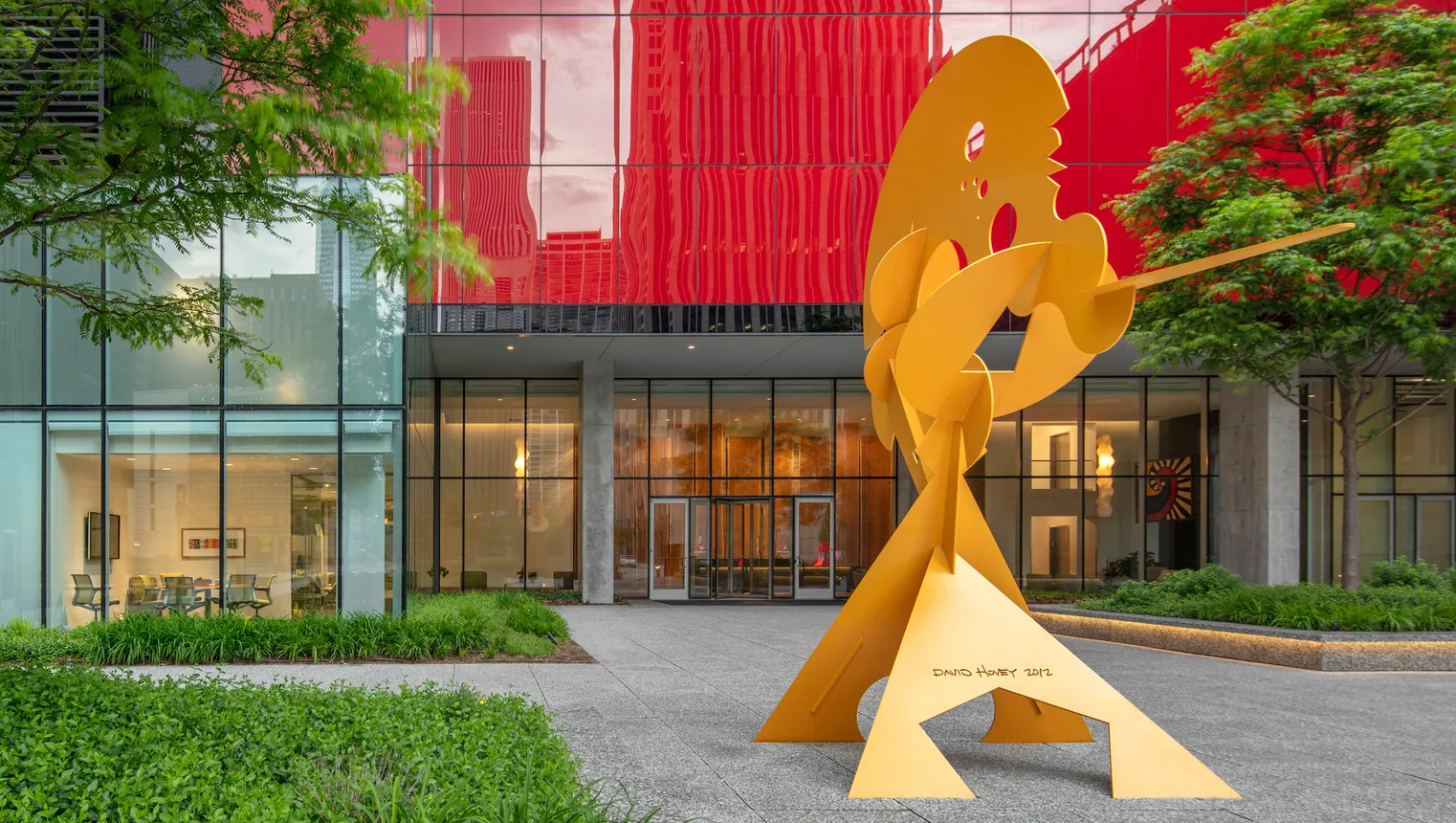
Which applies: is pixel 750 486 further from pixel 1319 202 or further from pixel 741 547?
pixel 1319 202

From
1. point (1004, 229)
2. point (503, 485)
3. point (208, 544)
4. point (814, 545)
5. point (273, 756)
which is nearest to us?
point (273, 756)

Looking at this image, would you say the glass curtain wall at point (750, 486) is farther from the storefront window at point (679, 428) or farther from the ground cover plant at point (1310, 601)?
the ground cover plant at point (1310, 601)

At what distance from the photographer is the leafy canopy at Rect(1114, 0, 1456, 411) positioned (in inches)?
551

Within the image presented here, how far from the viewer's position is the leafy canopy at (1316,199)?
14.0m

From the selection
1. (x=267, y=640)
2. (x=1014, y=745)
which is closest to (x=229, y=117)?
(x=1014, y=745)

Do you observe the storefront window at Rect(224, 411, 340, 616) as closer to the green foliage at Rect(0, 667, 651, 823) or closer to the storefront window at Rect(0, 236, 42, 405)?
the storefront window at Rect(0, 236, 42, 405)

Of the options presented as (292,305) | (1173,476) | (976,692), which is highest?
(292,305)

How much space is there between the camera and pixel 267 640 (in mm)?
12461

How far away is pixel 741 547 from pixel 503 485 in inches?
259

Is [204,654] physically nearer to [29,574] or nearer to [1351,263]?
[29,574]

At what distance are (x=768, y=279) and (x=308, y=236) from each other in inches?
343

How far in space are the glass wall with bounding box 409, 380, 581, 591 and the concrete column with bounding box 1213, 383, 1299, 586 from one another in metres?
A: 16.4

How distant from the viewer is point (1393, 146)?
13.8 metres

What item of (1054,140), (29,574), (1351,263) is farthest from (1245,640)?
(29,574)
